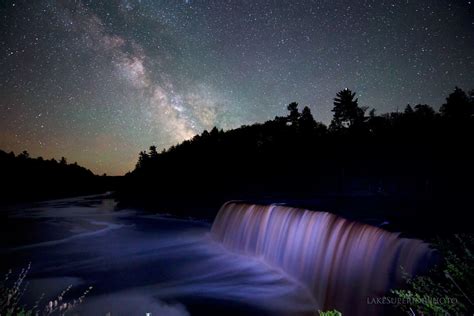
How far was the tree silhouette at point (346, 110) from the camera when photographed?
70125 millimetres

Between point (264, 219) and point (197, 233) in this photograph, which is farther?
point (197, 233)

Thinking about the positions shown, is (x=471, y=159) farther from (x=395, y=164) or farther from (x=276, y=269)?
(x=276, y=269)

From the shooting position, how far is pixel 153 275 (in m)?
13.3

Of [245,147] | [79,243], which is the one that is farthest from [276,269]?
[245,147]

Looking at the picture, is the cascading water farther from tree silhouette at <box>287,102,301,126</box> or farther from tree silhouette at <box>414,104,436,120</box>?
tree silhouette at <box>287,102,301,126</box>

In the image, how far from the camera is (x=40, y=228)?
2755 centimetres

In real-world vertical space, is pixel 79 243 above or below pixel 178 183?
below

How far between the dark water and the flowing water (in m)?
0.04

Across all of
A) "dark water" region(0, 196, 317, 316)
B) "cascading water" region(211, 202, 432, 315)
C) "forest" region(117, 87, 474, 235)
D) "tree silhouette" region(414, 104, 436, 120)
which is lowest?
"dark water" region(0, 196, 317, 316)

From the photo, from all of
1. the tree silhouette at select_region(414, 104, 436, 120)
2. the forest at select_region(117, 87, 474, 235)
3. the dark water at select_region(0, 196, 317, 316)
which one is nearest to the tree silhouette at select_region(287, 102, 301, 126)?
A: the forest at select_region(117, 87, 474, 235)

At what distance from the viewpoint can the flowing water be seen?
8336 millimetres

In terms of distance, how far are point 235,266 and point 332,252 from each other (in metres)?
5.66

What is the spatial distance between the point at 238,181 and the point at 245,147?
976 cm

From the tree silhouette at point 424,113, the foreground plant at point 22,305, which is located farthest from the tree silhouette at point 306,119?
the foreground plant at point 22,305
